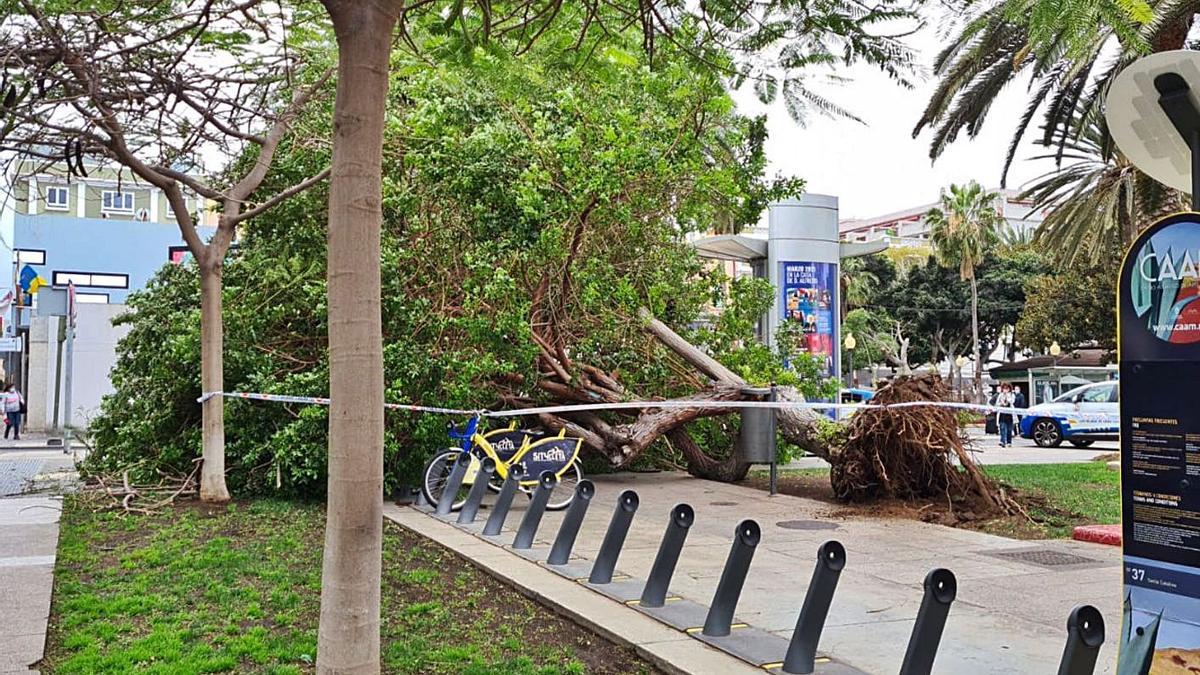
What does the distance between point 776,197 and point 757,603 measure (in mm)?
8021

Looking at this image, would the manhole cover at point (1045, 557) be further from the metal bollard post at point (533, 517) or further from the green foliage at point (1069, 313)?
the green foliage at point (1069, 313)

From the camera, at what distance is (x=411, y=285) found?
13.1m

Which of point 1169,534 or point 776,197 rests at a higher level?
point 776,197

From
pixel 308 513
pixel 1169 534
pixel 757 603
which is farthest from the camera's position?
pixel 308 513

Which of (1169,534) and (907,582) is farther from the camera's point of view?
(907,582)

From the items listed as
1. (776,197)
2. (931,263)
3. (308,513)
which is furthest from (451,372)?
(931,263)

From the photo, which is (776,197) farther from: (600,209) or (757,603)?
(757,603)

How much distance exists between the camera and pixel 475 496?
10695 mm

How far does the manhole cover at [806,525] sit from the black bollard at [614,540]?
147 inches

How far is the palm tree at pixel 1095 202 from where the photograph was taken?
47.7 ft

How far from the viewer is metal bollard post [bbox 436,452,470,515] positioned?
1109 cm

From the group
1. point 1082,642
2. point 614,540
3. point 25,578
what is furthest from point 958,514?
point 25,578

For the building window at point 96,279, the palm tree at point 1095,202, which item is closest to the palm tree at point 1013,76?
the palm tree at point 1095,202

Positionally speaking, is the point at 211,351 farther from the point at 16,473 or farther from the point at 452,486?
the point at 16,473
